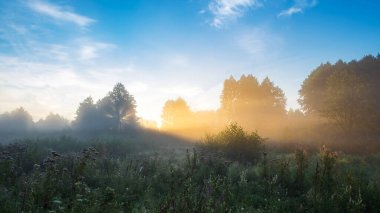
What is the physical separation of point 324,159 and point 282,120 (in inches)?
1649

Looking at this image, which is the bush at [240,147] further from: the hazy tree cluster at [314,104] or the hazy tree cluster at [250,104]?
the hazy tree cluster at [250,104]

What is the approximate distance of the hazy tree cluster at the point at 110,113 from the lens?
5625 cm

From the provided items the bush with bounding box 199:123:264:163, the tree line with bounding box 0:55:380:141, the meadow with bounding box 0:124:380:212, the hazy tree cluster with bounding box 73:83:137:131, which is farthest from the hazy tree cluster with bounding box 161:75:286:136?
the meadow with bounding box 0:124:380:212

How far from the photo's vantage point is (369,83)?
37.7 m

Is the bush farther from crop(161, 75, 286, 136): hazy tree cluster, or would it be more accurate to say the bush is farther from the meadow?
crop(161, 75, 286, 136): hazy tree cluster

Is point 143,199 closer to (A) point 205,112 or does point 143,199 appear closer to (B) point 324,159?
(B) point 324,159

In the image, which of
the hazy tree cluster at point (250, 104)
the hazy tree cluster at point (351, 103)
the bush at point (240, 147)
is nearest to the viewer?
the bush at point (240, 147)

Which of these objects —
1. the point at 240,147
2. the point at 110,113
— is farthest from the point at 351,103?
the point at 110,113

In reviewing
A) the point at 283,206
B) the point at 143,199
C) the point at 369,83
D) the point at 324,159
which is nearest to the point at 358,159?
the point at 324,159

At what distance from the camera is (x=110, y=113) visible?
57250mm

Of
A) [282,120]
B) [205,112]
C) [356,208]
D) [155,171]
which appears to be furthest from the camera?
[205,112]

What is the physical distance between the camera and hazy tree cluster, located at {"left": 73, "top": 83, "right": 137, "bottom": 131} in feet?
185

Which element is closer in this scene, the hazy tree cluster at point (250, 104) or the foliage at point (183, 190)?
the foliage at point (183, 190)

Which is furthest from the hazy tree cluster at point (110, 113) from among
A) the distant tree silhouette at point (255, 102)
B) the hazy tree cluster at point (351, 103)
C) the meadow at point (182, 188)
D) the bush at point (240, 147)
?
the meadow at point (182, 188)
